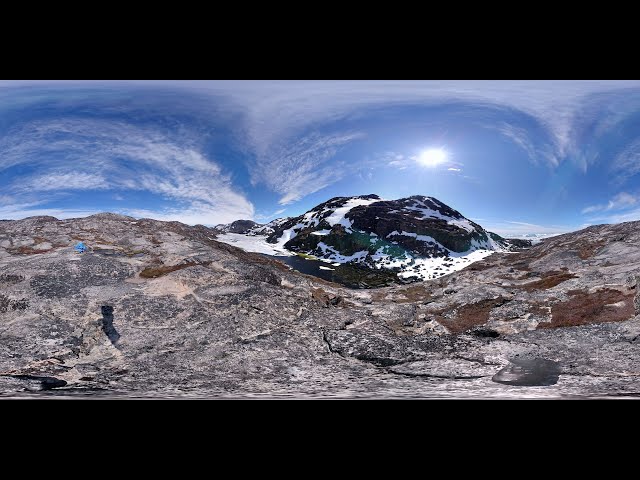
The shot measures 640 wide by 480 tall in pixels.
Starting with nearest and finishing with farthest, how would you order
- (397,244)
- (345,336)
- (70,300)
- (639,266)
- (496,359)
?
1. (496,359)
2. (345,336)
3. (70,300)
4. (639,266)
5. (397,244)

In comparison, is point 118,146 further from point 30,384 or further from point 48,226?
point 30,384

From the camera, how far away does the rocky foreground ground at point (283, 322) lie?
746cm

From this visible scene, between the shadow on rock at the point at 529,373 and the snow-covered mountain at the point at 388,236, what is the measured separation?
4663 millimetres

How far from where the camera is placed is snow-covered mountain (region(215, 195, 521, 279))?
11.2 meters

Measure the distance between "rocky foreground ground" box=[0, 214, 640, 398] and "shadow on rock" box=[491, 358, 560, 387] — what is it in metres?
0.04

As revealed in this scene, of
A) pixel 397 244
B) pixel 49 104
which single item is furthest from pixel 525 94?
pixel 49 104

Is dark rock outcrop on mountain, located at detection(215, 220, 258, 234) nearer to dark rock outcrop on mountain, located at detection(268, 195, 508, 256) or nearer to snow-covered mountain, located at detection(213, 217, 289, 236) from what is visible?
snow-covered mountain, located at detection(213, 217, 289, 236)

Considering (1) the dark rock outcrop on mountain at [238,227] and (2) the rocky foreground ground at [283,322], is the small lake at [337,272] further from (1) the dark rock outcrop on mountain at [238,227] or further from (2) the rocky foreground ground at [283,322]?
(1) the dark rock outcrop on mountain at [238,227]

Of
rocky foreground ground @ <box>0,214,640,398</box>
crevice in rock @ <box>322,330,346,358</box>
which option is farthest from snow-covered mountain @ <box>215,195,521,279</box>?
crevice in rock @ <box>322,330,346,358</box>

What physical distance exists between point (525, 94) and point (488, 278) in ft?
21.6

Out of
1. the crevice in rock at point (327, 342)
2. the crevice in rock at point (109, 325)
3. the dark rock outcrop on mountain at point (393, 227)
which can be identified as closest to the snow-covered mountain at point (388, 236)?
the dark rock outcrop on mountain at point (393, 227)

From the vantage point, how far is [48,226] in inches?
463

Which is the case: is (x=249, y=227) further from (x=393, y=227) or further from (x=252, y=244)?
(x=393, y=227)

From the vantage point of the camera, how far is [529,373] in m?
7.62
